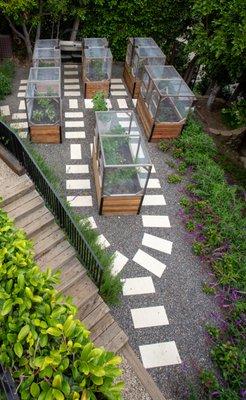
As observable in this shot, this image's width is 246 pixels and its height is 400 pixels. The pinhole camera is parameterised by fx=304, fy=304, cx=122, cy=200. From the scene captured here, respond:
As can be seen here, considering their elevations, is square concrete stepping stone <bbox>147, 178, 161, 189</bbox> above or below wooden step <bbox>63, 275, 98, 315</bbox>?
below

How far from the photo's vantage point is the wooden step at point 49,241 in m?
6.07

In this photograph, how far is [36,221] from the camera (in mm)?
6320

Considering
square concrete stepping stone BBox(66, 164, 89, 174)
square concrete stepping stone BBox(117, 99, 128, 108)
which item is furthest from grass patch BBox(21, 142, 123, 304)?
square concrete stepping stone BBox(117, 99, 128, 108)

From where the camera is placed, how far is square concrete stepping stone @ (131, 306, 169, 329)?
640cm

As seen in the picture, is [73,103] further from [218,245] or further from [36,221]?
[218,245]

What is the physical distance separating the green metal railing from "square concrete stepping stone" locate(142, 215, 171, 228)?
272 cm

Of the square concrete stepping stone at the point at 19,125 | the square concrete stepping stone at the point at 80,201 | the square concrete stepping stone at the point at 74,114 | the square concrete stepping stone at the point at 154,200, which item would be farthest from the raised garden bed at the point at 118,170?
the square concrete stepping stone at the point at 19,125

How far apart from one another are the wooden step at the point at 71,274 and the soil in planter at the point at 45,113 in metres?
5.62

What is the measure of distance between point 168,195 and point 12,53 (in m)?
10.8

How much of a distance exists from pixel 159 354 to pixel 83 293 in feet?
6.35

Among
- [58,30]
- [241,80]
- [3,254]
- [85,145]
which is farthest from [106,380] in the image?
[58,30]

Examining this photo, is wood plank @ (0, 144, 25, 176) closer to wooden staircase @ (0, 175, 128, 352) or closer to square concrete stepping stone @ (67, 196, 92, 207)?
wooden staircase @ (0, 175, 128, 352)

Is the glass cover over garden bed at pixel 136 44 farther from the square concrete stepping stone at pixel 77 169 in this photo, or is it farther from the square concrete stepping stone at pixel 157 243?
the square concrete stepping stone at pixel 157 243

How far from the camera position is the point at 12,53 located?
1441cm
